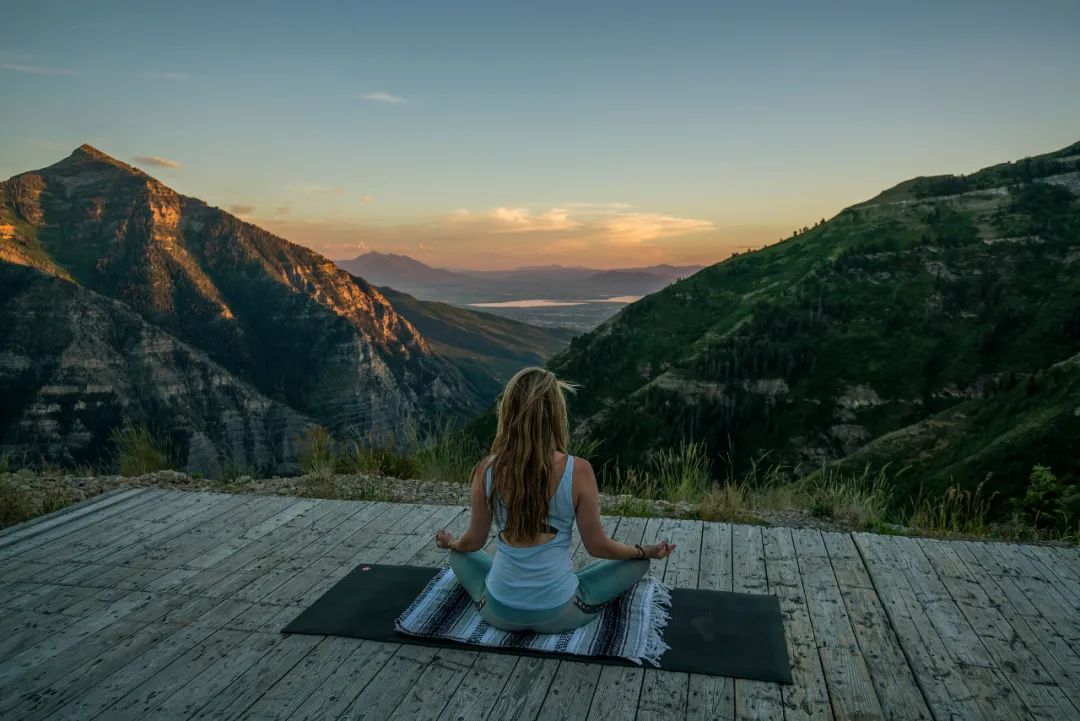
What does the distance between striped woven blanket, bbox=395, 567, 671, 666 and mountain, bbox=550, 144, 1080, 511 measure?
117ft

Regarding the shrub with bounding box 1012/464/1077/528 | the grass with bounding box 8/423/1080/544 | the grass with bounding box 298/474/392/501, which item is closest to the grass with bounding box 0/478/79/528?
the grass with bounding box 8/423/1080/544

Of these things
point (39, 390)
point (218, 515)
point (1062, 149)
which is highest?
point (1062, 149)

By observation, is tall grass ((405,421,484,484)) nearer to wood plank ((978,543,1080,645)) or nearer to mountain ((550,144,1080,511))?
wood plank ((978,543,1080,645))

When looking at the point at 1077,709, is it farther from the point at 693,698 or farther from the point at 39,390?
the point at 39,390

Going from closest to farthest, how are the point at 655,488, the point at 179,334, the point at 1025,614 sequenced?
1. the point at 1025,614
2. the point at 655,488
3. the point at 179,334

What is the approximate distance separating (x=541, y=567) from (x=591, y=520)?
1.17ft

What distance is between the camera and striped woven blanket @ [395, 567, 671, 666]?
3783 millimetres

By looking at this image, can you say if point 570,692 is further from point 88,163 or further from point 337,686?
point 88,163

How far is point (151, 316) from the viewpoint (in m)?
117

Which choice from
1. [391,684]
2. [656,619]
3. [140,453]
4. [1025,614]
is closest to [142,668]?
[391,684]

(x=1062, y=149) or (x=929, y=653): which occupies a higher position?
(x=1062, y=149)

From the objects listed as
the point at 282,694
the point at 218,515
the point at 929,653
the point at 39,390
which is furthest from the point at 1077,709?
the point at 39,390

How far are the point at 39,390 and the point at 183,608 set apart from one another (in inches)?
3859

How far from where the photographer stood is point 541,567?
12.3ft
